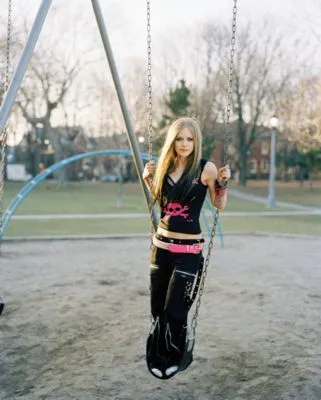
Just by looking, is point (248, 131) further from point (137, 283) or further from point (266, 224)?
point (137, 283)

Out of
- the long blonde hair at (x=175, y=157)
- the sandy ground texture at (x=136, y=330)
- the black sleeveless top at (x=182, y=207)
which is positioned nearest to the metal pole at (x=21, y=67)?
the long blonde hair at (x=175, y=157)

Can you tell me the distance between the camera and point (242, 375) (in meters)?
3.94

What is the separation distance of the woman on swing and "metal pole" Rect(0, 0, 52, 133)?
1.26 meters

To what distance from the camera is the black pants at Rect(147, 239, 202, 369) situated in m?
3.15

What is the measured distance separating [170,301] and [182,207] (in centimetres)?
59

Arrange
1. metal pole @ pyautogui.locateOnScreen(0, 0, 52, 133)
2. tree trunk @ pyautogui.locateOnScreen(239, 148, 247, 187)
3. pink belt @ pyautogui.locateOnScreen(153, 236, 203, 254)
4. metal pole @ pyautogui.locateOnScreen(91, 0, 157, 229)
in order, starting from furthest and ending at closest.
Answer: tree trunk @ pyautogui.locateOnScreen(239, 148, 247, 187)
metal pole @ pyautogui.locateOnScreen(91, 0, 157, 229)
metal pole @ pyautogui.locateOnScreen(0, 0, 52, 133)
pink belt @ pyautogui.locateOnScreen(153, 236, 203, 254)

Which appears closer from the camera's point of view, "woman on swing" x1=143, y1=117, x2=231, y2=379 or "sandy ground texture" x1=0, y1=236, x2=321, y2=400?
"woman on swing" x1=143, y1=117, x2=231, y2=379

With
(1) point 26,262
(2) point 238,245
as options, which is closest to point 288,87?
(2) point 238,245

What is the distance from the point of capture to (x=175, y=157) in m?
3.29

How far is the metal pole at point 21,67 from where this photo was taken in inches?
146

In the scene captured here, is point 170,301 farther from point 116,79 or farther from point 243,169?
point 243,169

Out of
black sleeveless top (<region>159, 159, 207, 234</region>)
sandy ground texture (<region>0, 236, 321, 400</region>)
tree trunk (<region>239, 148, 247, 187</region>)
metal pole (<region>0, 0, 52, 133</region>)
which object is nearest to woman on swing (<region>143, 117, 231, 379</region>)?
black sleeveless top (<region>159, 159, 207, 234</region>)

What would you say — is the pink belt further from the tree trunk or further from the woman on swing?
the tree trunk

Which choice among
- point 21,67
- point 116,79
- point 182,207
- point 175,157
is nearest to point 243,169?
point 116,79
